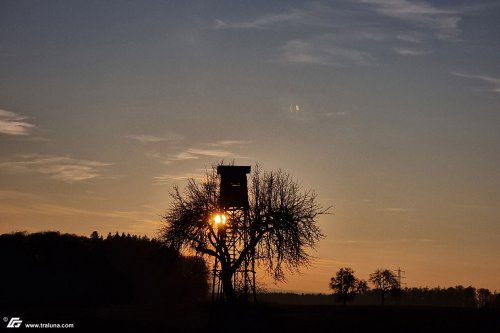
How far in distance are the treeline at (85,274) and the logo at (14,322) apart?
70.6 ft

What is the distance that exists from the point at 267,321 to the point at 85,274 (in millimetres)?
42522

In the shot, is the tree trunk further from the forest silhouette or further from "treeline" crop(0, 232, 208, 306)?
"treeline" crop(0, 232, 208, 306)

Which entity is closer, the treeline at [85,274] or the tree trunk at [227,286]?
the tree trunk at [227,286]

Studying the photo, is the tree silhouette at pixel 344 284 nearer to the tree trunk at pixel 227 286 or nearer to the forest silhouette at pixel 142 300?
the forest silhouette at pixel 142 300

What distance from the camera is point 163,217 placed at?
52781mm

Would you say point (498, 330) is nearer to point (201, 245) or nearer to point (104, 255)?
point (201, 245)

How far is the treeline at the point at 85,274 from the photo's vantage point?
68.9 meters

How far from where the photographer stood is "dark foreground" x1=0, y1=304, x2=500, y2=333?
36.0 m

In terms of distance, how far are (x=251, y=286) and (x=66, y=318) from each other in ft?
49.5

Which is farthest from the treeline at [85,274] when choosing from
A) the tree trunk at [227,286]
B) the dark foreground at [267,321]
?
the dark foreground at [267,321]

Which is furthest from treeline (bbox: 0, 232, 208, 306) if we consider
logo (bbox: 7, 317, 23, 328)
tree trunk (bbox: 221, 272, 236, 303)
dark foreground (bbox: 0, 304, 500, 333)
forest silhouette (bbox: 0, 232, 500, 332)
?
logo (bbox: 7, 317, 23, 328)

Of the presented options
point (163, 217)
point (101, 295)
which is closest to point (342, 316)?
A: point (163, 217)

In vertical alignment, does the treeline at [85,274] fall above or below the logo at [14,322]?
above

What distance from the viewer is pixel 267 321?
4050cm
